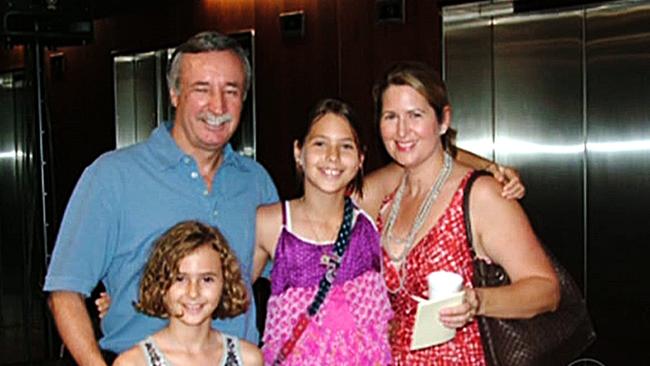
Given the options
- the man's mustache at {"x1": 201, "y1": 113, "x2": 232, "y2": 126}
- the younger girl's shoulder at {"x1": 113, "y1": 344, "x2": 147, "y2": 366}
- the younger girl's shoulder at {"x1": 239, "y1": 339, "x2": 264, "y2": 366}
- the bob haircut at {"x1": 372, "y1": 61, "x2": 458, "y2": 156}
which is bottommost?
the younger girl's shoulder at {"x1": 239, "y1": 339, "x2": 264, "y2": 366}

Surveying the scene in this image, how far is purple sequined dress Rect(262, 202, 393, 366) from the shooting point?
303 centimetres

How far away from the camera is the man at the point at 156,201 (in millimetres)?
2873

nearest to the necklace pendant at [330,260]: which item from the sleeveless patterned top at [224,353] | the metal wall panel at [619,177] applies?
the sleeveless patterned top at [224,353]

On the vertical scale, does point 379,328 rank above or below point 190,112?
below

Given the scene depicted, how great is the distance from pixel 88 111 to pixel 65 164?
0.83 m

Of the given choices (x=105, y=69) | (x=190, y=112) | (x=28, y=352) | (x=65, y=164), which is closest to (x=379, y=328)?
(x=190, y=112)

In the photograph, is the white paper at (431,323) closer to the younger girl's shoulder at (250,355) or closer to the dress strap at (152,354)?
the younger girl's shoulder at (250,355)

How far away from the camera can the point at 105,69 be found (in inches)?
411

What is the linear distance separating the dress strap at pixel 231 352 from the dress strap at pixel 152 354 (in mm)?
199

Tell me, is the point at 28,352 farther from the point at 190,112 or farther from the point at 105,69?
the point at 190,112

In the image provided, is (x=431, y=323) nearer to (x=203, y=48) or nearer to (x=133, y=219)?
(x=133, y=219)

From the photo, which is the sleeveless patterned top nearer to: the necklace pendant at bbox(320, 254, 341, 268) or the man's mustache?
the necklace pendant at bbox(320, 254, 341, 268)

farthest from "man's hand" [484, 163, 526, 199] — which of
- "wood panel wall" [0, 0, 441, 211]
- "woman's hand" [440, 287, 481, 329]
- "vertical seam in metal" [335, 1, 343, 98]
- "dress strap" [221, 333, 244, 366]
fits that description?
"vertical seam in metal" [335, 1, 343, 98]

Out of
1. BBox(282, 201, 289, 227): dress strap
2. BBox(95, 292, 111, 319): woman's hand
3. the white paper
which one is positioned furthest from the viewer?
BBox(282, 201, 289, 227): dress strap
